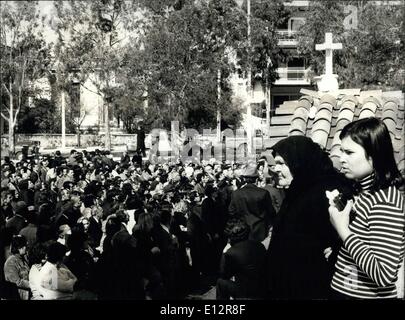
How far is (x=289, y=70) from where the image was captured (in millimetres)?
32375

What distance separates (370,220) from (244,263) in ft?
6.27

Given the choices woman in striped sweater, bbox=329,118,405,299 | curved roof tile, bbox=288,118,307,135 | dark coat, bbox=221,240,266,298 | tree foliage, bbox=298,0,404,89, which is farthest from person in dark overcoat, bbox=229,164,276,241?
tree foliage, bbox=298,0,404,89

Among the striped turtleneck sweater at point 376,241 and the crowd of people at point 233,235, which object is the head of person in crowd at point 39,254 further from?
the striped turtleneck sweater at point 376,241

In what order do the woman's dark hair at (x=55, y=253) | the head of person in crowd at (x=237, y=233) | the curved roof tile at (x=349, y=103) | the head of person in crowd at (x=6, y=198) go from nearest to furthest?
1. the head of person in crowd at (x=237, y=233)
2. the woman's dark hair at (x=55, y=253)
3. the curved roof tile at (x=349, y=103)
4. the head of person in crowd at (x=6, y=198)

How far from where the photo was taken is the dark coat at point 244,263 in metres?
3.87

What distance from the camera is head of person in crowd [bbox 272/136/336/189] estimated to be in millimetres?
2832

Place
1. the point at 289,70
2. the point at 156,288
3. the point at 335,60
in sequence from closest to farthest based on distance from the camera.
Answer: the point at 156,288 < the point at 335,60 < the point at 289,70

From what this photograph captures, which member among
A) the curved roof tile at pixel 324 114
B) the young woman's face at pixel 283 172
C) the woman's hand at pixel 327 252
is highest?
the curved roof tile at pixel 324 114

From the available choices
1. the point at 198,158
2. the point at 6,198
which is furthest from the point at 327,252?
the point at 198,158

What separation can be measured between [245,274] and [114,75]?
1557cm

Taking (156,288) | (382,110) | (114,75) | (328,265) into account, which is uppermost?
(114,75)

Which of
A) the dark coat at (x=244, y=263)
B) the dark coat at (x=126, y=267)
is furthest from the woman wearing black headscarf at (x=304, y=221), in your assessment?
the dark coat at (x=126, y=267)
